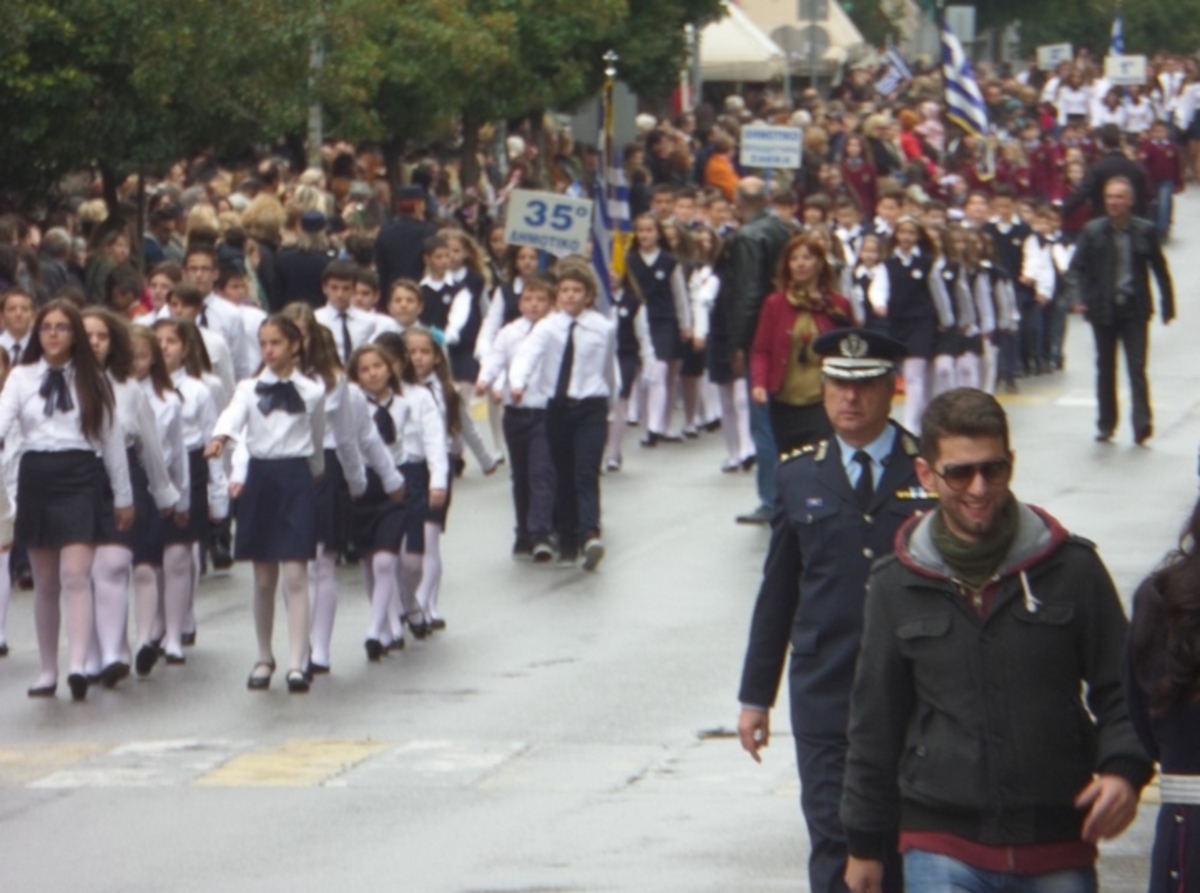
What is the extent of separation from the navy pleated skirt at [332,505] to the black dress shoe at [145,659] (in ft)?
3.07

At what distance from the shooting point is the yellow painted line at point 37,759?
1126cm

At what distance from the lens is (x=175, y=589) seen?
46.1 feet

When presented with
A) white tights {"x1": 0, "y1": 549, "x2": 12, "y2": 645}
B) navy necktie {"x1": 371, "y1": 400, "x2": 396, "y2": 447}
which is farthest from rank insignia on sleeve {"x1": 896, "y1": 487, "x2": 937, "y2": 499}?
white tights {"x1": 0, "y1": 549, "x2": 12, "y2": 645}

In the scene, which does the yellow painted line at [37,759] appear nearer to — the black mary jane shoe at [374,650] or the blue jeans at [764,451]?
the black mary jane shoe at [374,650]

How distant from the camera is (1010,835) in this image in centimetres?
593

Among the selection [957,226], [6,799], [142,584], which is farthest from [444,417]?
[957,226]

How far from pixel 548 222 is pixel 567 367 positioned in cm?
546

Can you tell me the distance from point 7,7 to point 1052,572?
55.9ft

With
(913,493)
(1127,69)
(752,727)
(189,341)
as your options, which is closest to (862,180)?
(1127,69)

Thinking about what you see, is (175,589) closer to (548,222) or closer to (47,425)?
(47,425)

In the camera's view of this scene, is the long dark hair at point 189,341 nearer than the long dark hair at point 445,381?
Yes

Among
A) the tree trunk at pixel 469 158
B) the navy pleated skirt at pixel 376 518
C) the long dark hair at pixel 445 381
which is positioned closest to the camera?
the navy pleated skirt at pixel 376 518

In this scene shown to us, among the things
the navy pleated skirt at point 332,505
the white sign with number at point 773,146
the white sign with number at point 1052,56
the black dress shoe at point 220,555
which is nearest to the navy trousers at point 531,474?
the black dress shoe at point 220,555

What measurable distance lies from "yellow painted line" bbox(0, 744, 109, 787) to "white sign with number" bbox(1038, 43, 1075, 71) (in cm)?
5799
